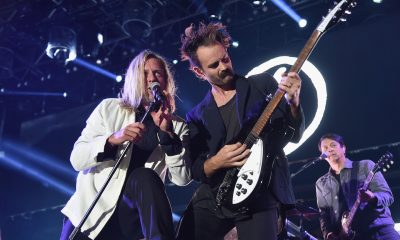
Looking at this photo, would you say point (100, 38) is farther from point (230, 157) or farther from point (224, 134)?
point (230, 157)

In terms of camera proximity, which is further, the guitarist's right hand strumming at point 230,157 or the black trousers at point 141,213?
the guitarist's right hand strumming at point 230,157

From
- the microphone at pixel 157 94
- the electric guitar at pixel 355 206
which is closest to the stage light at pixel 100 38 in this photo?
the electric guitar at pixel 355 206

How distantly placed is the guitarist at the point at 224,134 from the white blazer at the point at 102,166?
0.14 m

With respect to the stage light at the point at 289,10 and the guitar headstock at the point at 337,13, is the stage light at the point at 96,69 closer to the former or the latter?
the stage light at the point at 289,10

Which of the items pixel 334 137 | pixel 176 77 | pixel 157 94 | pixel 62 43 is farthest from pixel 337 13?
pixel 176 77

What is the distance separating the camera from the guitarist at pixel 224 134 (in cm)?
258

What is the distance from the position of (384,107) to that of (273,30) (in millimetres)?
2430

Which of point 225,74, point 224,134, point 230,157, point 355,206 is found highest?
point 225,74

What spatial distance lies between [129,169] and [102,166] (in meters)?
0.18

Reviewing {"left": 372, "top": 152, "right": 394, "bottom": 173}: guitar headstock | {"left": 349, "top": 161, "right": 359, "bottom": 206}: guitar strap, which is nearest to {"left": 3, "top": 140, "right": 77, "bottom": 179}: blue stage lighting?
{"left": 349, "top": 161, "right": 359, "bottom": 206}: guitar strap

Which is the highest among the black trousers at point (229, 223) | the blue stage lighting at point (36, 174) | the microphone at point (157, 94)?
the microphone at point (157, 94)

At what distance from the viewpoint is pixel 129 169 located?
9.02 ft

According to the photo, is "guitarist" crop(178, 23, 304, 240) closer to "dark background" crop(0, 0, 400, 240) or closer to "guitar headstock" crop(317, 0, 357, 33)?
"guitar headstock" crop(317, 0, 357, 33)

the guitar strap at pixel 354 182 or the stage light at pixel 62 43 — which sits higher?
the stage light at pixel 62 43
